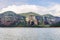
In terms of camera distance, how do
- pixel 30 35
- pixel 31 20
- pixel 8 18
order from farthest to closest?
pixel 8 18, pixel 31 20, pixel 30 35

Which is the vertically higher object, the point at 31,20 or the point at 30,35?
the point at 31,20

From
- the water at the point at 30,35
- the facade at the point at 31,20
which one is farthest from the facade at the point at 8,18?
the water at the point at 30,35

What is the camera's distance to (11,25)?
16.2m

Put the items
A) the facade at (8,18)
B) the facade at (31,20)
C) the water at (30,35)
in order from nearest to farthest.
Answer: the water at (30,35)
the facade at (31,20)
the facade at (8,18)

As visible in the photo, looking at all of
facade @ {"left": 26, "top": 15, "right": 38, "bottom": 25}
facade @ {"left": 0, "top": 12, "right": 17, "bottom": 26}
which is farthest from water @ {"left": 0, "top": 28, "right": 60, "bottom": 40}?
facade @ {"left": 0, "top": 12, "right": 17, "bottom": 26}

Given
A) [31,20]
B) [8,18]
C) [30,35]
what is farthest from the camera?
[8,18]

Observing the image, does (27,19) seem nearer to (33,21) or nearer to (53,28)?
(33,21)

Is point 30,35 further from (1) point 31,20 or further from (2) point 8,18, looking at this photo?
(2) point 8,18

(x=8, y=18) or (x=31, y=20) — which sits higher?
(x=8, y=18)

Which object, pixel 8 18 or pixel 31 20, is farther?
pixel 8 18

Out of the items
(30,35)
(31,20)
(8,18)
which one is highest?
(8,18)

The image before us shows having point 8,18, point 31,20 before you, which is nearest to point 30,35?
point 31,20

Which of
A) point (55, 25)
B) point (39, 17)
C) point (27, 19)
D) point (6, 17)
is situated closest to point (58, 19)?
point (55, 25)

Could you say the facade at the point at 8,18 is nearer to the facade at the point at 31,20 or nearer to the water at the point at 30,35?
the facade at the point at 31,20
